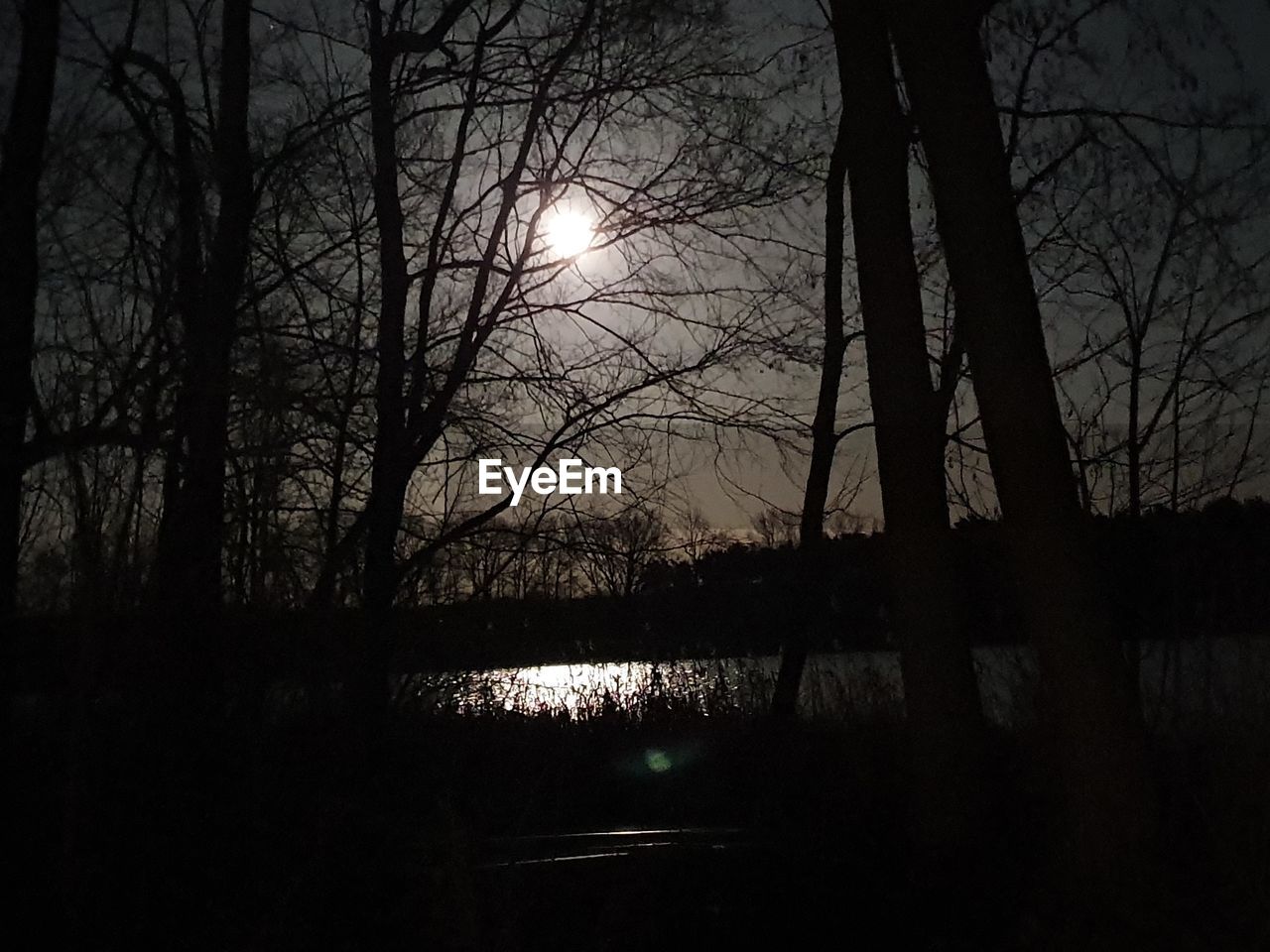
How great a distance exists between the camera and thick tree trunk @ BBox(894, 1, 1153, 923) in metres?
6.00

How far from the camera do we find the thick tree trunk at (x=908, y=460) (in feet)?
25.6

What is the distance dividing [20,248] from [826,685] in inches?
294

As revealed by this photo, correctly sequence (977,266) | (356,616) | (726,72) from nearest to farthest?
(977,266) → (356,616) → (726,72)

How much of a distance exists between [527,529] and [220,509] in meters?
3.83

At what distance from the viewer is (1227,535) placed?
11750 mm

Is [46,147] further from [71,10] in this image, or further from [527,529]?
[527,529]

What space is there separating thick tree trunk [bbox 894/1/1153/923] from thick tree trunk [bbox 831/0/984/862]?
56.9 inches

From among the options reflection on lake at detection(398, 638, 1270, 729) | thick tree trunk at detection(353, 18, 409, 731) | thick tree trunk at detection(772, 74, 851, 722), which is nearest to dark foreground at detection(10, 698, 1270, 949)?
reflection on lake at detection(398, 638, 1270, 729)

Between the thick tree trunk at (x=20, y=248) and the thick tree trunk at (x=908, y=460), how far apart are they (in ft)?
16.7

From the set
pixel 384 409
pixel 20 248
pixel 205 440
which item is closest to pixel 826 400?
pixel 384 409

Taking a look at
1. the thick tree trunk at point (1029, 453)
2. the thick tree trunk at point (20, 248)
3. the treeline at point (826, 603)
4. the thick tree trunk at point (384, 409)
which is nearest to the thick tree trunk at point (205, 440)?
the thick tree trunk at point (20, 248)

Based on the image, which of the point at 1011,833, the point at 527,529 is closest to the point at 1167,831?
the point at 1011,833

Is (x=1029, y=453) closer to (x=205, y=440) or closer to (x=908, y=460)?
(x=908, y=460)

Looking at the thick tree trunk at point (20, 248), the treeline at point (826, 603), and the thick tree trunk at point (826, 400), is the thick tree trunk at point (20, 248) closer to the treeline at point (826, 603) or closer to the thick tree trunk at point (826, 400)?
the treeline at point (826, 603)
